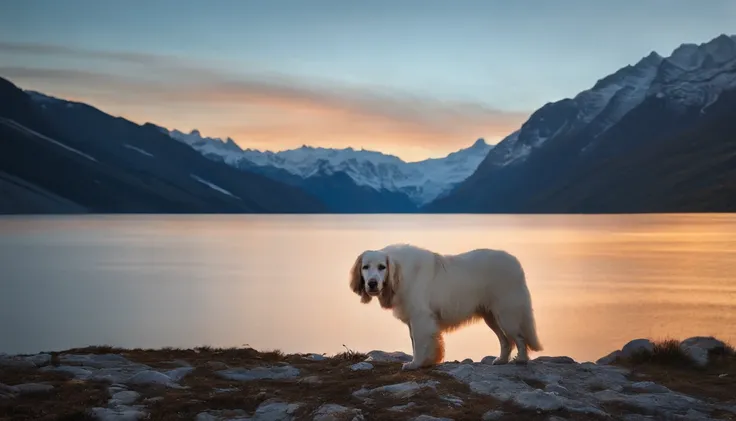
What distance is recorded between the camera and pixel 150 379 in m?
10.0

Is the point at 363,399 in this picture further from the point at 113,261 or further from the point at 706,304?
the point at 113,261

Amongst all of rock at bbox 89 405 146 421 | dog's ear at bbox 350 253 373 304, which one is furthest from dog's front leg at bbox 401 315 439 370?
rock at bbox 89 405 146 421

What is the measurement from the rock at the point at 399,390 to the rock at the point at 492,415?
107 centimetres

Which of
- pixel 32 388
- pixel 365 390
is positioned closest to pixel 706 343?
pixel 365 390

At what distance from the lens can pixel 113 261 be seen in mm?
69375

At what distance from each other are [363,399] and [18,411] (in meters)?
4.01

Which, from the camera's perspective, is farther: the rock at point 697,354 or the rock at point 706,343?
the rock at point 706,343

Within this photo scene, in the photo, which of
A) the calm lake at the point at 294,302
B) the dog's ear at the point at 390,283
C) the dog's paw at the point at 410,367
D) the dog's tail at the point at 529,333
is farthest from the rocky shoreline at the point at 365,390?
the calm lake at the point at 294,302

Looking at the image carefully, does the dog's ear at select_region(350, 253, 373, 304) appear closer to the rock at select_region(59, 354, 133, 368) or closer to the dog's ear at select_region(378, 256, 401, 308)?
the dog's ear at select_region(378, 256, 401, 308)

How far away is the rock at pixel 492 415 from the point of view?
27.2ft

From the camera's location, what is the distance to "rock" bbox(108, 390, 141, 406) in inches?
351

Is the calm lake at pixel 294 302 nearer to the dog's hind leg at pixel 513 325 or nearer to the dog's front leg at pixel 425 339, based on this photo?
the dog's hind leg at pixel 513 325

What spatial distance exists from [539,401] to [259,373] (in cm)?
451

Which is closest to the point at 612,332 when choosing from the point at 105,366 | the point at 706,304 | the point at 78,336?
the point at 706,304
